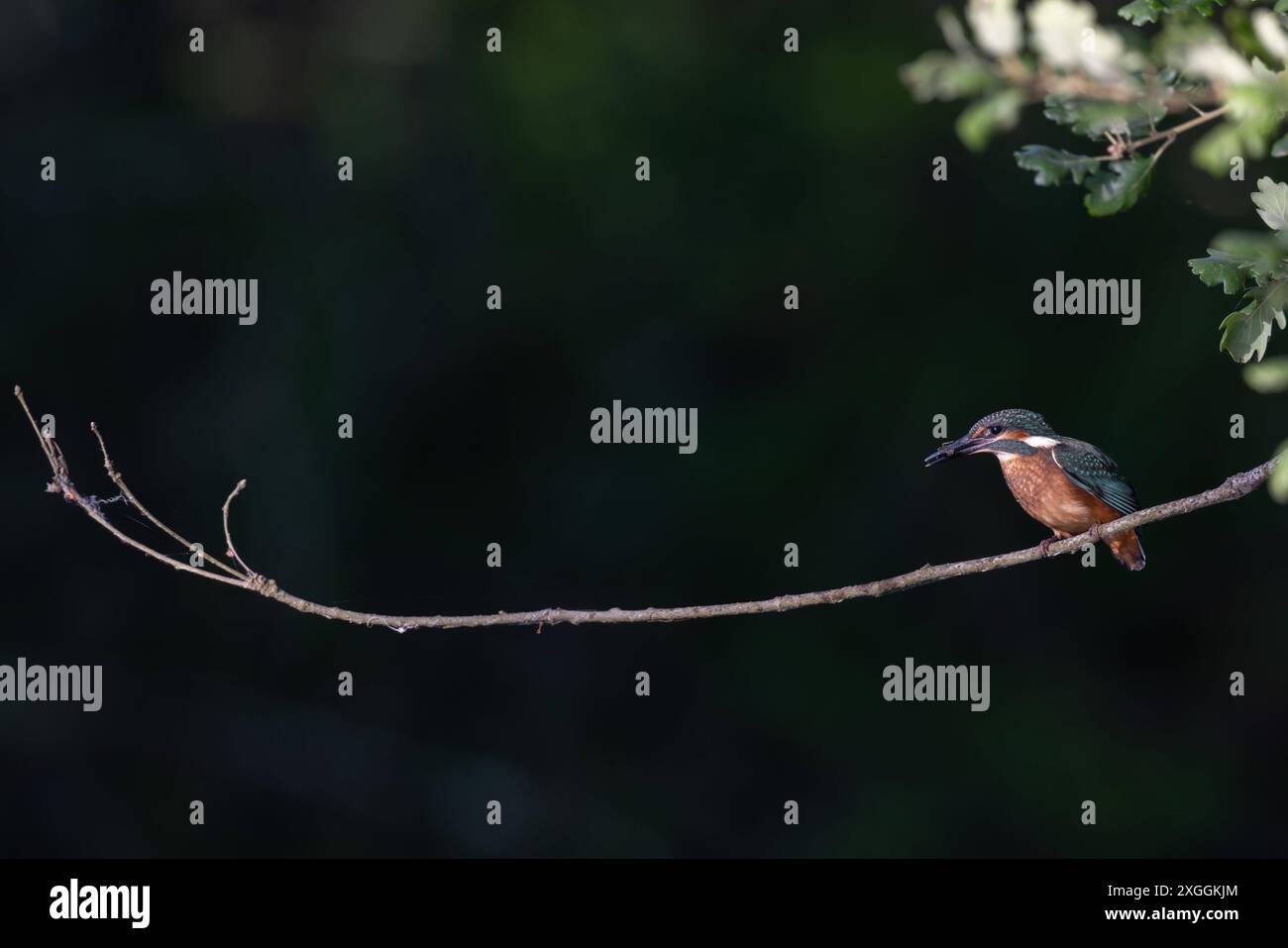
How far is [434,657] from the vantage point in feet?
36.2

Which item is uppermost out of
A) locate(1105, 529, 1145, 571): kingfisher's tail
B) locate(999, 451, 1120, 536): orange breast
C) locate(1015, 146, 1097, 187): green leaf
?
locate(1015, 146, 1097, 187): green leaf

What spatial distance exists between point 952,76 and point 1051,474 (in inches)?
98.4

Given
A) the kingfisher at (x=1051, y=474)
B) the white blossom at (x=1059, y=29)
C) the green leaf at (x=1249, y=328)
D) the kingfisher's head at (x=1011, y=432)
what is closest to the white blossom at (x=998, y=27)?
the white blossom at (x=1059, y=29)

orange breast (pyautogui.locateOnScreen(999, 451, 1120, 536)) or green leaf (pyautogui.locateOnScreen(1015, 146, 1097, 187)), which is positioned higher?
green leaf (pyautogui.locateOnScreen(1015, 146, 1097, 187))

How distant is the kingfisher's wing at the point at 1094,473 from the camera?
4391mm

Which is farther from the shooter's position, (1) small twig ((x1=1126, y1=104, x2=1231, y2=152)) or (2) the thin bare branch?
(2) the thin bare branch

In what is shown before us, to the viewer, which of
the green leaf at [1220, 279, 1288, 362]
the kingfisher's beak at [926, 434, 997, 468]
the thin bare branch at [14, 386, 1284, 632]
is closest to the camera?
the green leaf at [1220, 279, 1288, 362]

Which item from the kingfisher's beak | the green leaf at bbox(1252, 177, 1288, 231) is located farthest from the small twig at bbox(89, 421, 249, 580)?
the green leaf at bbox(1252, 177, 1288, 231)

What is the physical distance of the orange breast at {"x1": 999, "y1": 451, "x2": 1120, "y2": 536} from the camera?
4309 millimetres

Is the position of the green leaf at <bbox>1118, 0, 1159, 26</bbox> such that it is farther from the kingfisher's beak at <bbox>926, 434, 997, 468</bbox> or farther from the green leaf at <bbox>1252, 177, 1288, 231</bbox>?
the kingfisher's beak at <bbox>926, 434, 997, 468</bbox>

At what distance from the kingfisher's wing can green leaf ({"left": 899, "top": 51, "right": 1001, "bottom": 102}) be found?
2427 mm

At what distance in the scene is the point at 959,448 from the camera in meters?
4.16

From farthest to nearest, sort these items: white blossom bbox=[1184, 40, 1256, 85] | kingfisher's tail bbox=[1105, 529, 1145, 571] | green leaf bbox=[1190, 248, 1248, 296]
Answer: kingfisher's tail bbox=[1105, 529, 1145, 571] → green leaf bbox=[1190, 248, 1248, 296] → white blossom bbox=[1184, 40, 1256, 85]

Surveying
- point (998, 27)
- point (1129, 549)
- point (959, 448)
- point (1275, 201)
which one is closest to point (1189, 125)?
point (998, 27)
